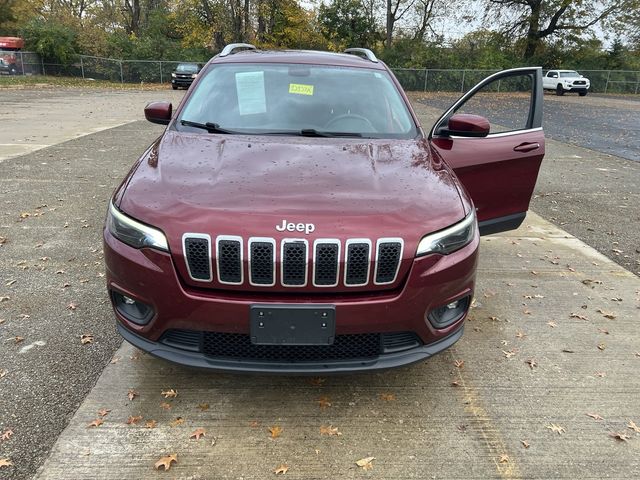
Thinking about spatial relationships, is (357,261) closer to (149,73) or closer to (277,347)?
(277,347)

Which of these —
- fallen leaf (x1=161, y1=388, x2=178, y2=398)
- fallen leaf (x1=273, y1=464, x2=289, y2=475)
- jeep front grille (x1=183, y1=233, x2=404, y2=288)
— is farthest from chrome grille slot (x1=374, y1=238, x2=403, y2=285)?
fallen leaf (x1=161, y1=388, x2=178, y2=398)

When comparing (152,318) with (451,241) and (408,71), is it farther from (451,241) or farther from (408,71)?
(408,71)

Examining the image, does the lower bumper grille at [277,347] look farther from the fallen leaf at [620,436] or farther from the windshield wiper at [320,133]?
the windshield wiper at [320,133]

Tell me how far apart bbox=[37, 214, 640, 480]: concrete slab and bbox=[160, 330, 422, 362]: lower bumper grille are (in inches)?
14.8

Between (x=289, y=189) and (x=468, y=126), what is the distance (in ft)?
5.83

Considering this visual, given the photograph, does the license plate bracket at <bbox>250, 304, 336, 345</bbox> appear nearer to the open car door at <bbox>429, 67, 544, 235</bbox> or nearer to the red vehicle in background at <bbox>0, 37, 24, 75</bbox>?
the open car door at <bbox>429, 67, 544, 235</bbox>

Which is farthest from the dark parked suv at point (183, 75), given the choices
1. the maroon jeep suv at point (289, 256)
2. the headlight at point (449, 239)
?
the headlight at point (449, 239)

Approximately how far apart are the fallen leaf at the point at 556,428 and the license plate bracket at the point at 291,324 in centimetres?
129

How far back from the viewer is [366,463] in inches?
92.9

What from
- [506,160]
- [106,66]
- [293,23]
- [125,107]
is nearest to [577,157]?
[506,160]

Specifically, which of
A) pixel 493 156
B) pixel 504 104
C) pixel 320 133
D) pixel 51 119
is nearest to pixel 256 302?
pixel 320 133

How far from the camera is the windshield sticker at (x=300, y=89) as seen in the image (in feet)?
12.1

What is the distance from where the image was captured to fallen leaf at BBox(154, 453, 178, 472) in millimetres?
2291

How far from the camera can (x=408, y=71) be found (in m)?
36.0
